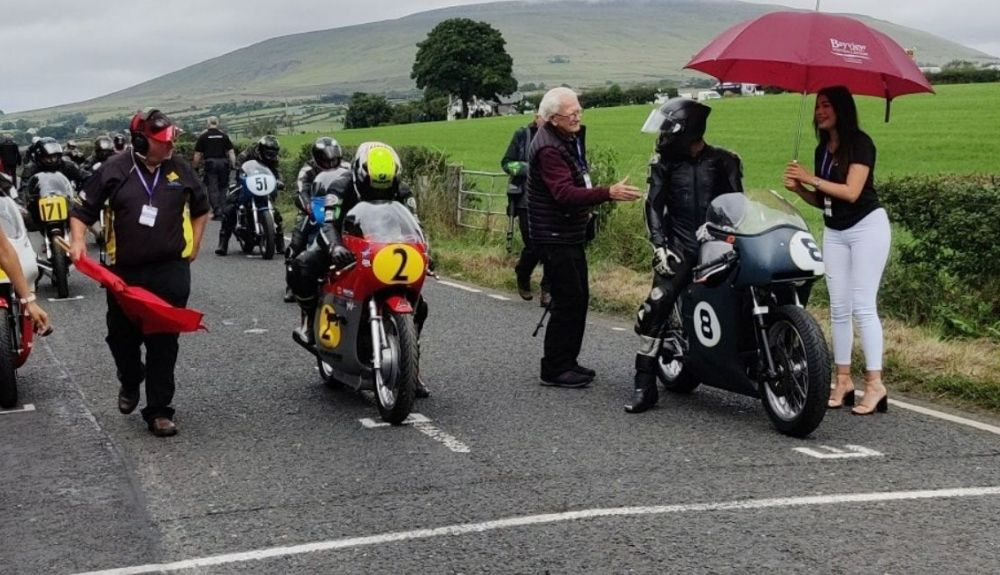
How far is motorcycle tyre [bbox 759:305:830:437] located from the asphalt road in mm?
130

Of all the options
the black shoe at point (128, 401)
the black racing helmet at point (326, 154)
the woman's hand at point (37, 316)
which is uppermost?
the black racing helmet at point (326, 154)

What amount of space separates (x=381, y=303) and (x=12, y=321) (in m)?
2.78

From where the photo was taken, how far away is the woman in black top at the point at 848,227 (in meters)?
7.49

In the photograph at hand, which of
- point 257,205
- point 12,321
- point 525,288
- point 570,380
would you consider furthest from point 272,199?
point 570,380

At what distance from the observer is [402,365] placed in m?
7.25

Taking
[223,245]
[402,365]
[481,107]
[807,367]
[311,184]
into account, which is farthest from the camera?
[481,107]

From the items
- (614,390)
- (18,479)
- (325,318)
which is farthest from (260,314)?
(18,479)

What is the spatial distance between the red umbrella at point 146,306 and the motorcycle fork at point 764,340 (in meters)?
3.21

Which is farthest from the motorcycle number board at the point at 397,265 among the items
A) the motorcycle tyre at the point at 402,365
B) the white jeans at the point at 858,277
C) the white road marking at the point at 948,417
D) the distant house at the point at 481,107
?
the distant house at the point at 481,107

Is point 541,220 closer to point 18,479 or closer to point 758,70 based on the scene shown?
point 758,70

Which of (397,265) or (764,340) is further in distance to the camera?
(397,265)

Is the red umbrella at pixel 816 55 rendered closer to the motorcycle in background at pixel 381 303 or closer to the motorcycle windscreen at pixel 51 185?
the motorcycle in background at pixel 381 303

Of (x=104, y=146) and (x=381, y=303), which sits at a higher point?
(x=104, y=146)

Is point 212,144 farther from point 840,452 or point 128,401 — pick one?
point 840,452
